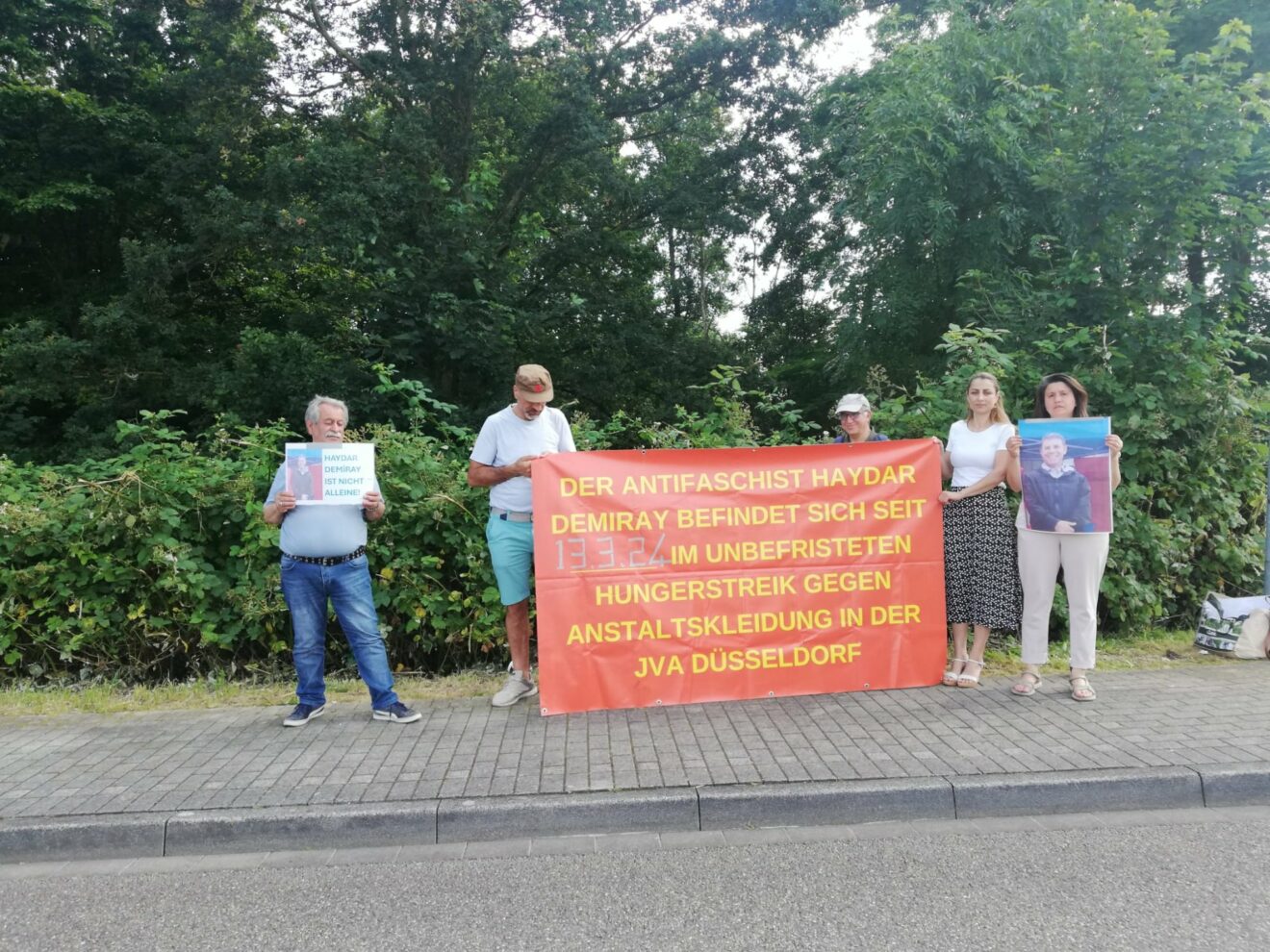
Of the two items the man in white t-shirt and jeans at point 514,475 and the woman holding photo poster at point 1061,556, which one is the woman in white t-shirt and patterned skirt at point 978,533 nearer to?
the woman holding photo poster at point 1061,556

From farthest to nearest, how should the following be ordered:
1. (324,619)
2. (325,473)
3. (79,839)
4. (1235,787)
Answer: (324,619) < (325,473) < (1235,787) < (79,839)

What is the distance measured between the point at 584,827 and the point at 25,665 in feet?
14.8

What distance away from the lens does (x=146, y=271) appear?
17078mm

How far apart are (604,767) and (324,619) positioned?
5.95 ft

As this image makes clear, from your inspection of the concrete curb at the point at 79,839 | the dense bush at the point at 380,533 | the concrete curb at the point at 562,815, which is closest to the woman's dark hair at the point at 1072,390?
the dense bush at the point at 380,533

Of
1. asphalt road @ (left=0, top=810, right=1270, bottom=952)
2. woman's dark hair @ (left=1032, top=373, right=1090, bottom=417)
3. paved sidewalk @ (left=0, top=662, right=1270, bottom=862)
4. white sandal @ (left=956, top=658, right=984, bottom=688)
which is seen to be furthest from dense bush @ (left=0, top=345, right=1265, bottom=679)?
asphalt road @ (left=0, top=810, right=1270, bottom=952)

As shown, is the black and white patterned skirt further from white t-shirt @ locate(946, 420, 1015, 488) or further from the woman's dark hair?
the woman's dark hair

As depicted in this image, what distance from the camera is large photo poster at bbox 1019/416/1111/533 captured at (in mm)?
4816

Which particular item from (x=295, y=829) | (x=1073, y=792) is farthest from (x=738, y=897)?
(x=295, y=829)

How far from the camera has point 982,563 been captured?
5.23 meters

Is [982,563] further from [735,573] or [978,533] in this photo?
[735,573]

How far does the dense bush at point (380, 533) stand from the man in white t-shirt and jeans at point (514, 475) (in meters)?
0.75

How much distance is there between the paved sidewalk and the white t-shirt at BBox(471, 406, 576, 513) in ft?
3.86

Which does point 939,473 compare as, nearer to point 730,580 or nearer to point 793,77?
point 730,580
